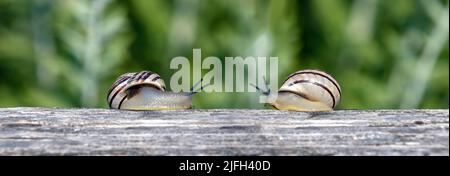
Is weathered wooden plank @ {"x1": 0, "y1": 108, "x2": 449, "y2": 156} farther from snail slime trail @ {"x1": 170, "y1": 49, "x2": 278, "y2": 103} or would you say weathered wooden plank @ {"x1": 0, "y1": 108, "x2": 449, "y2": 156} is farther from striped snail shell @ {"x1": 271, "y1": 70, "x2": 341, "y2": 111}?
snail slime trail @ {"x1": 170, "y1": 49, "x2": 278, "y2": 103}

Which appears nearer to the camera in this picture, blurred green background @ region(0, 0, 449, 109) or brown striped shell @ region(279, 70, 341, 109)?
brown striped shell @ region(279, 70, 341, 109)

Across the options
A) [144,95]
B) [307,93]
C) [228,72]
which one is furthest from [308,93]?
[228,72]

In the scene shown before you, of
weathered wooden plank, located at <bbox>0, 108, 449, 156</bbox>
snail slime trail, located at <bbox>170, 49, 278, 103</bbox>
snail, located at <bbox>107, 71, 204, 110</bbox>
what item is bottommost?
weathered wooden plank, located at <bbox>0, 108, 449, 156</bbox>

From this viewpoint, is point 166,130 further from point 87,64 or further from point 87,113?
point 87,64

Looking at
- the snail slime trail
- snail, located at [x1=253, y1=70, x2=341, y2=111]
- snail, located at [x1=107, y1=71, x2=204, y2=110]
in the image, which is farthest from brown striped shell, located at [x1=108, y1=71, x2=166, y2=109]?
snail, located at [x1=253, y1=70, x2=341, y2=111]

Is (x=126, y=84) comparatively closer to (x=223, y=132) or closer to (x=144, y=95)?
(x=144, y=95)

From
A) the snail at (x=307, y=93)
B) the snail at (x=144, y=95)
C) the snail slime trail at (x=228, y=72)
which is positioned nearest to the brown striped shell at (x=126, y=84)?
the snail at (x=144, y=95)

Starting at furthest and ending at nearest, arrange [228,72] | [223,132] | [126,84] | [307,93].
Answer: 1. [228,72]
2. [126,84]
3. [307,93]
4. [223,132]

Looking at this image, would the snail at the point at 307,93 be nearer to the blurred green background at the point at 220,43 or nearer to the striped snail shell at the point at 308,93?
the striped snail shell at the point at 308,93
